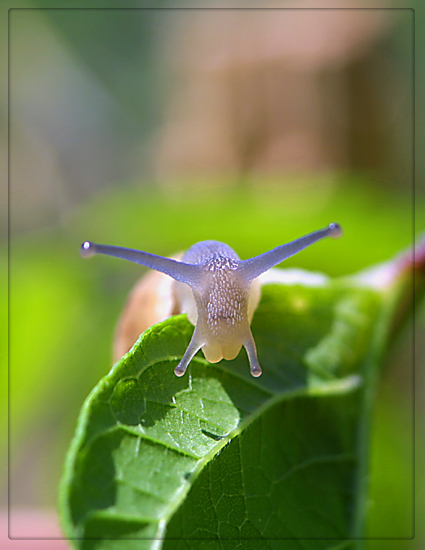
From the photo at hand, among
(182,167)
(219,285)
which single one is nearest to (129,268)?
(219,285)

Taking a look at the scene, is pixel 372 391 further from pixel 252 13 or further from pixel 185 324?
pixel 252 13

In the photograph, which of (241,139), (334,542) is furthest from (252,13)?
(334,542)

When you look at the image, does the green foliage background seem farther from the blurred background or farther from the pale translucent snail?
the pale translucent snail

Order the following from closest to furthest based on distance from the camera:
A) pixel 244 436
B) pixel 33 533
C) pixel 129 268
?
pixel 244 436, pixel 33 533, pixel 129 268

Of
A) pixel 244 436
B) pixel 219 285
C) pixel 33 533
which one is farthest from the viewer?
pixel 33 533

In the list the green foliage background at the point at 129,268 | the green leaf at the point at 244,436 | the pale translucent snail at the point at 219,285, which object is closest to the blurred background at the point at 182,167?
the green foliage background at the point at 129,268

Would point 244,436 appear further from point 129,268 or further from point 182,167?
point 182,167

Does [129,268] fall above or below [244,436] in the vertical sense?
above
